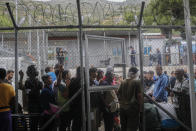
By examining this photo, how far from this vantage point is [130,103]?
13.6 ft

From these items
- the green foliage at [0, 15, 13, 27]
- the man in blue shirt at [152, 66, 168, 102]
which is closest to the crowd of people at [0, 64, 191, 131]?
the man in blue shirt at [152, 66, 168, 102]

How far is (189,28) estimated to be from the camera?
3969 millimetres

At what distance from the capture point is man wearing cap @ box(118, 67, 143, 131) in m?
4.13

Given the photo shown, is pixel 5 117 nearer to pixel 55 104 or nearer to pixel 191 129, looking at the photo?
pixel 55 104

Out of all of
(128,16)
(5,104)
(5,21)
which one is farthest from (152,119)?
(5,21)

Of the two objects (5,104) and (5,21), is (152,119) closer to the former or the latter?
(5,104)

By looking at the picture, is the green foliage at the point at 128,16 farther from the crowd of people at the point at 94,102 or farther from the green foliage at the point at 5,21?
the green foliage at the point at 5,21

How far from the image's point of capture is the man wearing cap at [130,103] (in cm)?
413

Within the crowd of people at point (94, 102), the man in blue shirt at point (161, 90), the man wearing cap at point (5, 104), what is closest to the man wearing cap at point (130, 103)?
the crowd of people at point (94, 102)

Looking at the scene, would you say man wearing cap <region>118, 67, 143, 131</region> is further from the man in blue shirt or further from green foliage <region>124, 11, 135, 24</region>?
green foliage <region>124, 11, 135, 24</region>

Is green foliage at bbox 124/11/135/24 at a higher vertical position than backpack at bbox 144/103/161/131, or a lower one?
higher

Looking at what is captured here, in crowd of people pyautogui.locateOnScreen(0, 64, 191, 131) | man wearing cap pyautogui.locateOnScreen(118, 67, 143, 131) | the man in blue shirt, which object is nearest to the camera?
crowd of people pyautogui.locateOnScreen(0, 64, 191, 131)

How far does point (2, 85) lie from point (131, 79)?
8.54 feet

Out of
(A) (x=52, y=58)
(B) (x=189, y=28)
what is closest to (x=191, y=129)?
(B) (x=189, y=28)
